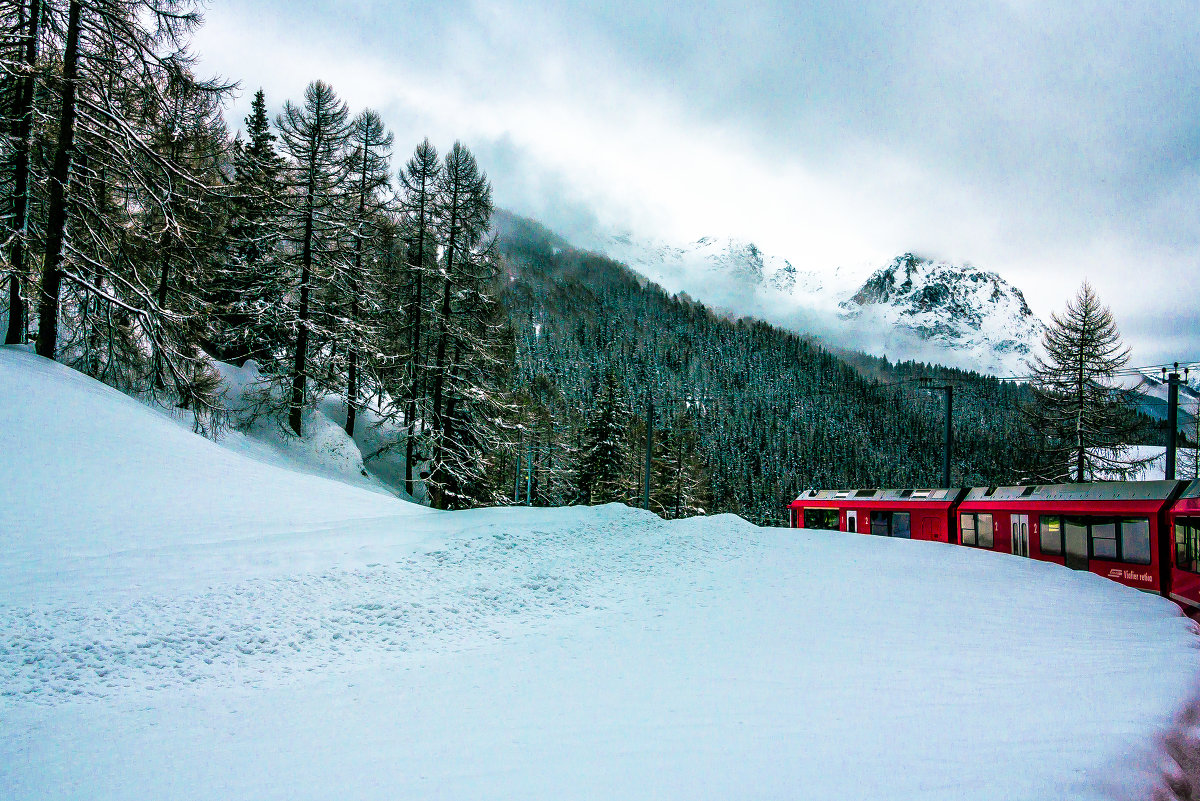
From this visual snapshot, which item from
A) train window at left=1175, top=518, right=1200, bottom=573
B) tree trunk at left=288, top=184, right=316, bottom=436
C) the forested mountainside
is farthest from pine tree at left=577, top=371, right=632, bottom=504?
the forested mountainside

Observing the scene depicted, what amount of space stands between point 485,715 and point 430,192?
22.2m

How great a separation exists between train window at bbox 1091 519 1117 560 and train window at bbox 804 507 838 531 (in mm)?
10442

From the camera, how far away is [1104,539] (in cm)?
1606

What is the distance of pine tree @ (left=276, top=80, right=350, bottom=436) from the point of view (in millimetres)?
21609

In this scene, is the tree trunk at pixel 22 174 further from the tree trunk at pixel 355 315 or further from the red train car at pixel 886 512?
Result: the red train car at pixel 886 512

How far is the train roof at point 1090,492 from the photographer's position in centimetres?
1497

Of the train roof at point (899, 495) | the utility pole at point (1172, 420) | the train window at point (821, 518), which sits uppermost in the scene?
the utility pole at point (1172, 420)

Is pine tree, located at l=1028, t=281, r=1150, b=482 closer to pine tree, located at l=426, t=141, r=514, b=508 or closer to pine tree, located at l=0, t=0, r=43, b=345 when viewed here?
pine tree, located at l=426, t=141, r=514, b=508

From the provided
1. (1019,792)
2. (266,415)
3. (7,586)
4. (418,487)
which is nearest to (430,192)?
(266,415)

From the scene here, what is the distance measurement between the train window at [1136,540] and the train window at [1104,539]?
24 centimetres

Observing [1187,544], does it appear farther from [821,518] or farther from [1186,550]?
[821,518]

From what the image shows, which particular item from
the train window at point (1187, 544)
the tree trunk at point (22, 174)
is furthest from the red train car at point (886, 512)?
the tree trunk at point (22, 174)

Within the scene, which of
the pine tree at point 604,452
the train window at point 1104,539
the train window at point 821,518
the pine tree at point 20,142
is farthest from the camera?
the pine tree at point 604,452

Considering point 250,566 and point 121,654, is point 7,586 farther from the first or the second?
point 250,566
